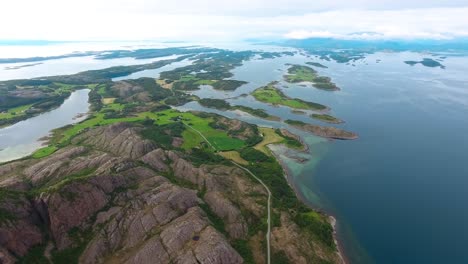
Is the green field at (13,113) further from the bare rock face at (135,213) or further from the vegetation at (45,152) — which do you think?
the bare rock face at (135,213)

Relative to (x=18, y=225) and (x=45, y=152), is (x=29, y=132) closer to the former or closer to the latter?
(x=45, y=152)

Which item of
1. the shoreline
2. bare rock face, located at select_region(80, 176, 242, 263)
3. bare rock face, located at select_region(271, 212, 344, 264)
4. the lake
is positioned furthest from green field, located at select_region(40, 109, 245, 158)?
bare rock face, located at select_region(271, 212, 344, 264)

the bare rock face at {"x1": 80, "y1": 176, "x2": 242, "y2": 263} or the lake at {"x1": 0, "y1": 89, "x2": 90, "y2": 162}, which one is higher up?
the bare rock face at {"x1": 80, "y1": 176, "x2": 242, "y2": 263}

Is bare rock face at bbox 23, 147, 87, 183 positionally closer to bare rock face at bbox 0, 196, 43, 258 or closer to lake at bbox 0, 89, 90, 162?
bare rock face at bbox 0, 196, 43, 258

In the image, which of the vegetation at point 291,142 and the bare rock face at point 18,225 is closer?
the bare rock face at point 18,225

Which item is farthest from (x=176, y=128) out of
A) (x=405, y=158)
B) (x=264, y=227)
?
(x=405, y=158)

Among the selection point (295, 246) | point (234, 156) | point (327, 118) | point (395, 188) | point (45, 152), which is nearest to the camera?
point (295, 246)

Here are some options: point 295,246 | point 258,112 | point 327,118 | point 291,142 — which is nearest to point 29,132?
point 258,112

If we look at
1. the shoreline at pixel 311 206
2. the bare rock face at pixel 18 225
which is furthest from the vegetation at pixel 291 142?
the bare rock face at pixel 18 225

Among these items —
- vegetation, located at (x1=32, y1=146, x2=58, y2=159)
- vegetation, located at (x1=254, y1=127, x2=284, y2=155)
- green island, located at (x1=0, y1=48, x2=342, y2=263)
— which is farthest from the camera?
vegetation, located at (x1=254, y1=127, x2=284, y2=155)

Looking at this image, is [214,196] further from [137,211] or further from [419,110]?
[419,110]
